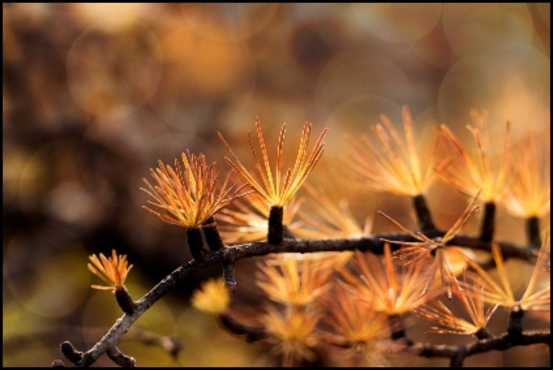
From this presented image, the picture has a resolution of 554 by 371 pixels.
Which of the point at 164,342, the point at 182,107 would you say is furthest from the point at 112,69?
the point at 164,342

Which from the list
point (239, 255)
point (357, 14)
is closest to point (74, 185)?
point (239, 255)

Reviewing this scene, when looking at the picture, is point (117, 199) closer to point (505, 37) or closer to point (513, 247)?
point (513, 247)

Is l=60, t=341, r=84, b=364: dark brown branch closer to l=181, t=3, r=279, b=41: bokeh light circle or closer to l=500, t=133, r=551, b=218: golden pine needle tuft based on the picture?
l=500, t=133, r=551, b=218: golden pine needle tuft

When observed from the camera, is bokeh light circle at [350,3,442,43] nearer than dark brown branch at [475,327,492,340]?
No

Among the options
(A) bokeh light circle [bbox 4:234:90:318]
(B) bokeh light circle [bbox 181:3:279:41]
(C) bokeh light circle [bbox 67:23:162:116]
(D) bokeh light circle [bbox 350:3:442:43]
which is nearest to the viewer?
(A) bokeh light circle [bbox 4:234:90:318]

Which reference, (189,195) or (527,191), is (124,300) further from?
(527,191)

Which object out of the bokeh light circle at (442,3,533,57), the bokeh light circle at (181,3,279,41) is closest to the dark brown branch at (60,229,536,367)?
the bokeh light circle at (181,3,279,41)
